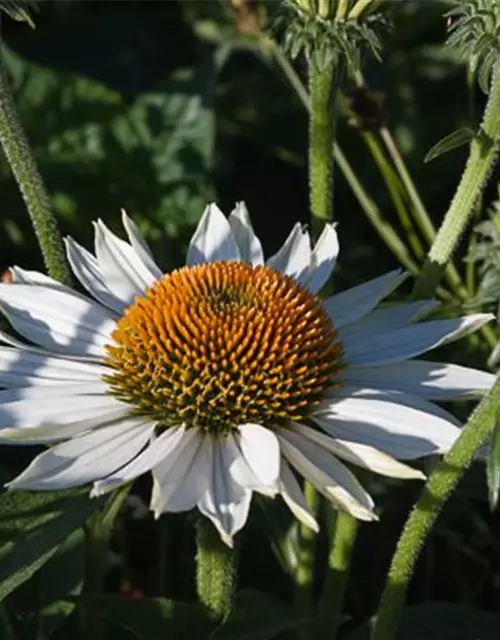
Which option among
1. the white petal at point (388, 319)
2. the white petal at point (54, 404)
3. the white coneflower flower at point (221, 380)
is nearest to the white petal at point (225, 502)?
the white coneflower flower at point (221, 380)

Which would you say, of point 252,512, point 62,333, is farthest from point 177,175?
point 62,333

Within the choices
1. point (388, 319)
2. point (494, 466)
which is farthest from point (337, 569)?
point (494, 466)

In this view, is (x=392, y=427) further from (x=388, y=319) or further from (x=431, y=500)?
(x=388, y=319)

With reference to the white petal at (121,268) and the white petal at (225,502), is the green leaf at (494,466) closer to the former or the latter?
the white petal at (225,502)

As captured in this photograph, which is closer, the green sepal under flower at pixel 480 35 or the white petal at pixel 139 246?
the green sepal under flower at pixel 480 35

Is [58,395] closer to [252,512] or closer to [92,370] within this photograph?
[92,370]

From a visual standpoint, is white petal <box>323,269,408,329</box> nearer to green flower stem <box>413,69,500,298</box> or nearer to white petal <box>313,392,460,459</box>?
green flower stem <box>413,69,500,298</box>

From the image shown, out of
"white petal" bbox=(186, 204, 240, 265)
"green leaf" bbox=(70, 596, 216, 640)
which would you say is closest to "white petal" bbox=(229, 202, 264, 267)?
"white petal" bbox=(186, 204, 240, 265)
